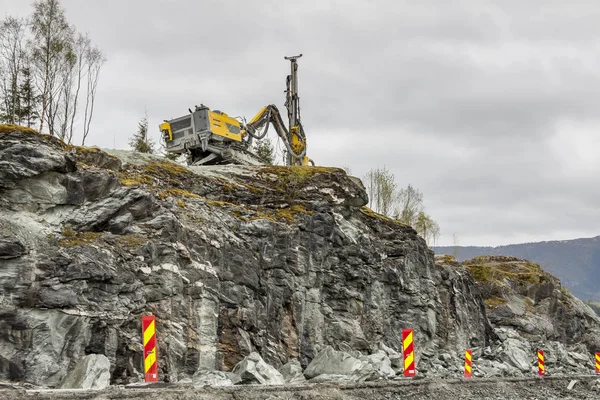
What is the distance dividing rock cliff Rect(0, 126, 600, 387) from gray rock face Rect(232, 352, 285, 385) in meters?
0.58

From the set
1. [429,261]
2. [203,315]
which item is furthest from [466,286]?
[203,315]

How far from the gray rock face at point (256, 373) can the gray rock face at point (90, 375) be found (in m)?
3.66

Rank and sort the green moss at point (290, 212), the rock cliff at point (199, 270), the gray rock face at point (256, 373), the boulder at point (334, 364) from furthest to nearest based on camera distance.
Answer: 1. the green moss at point (290, 212)
2. the boulder at point (334, 364)
3. the rock cliff at point (199, 270)
4. the gray rock face at point (256, 373)

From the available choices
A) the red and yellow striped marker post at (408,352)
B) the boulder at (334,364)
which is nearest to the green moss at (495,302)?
the boulder at (334,364)

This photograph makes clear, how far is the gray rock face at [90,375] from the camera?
1474 cm

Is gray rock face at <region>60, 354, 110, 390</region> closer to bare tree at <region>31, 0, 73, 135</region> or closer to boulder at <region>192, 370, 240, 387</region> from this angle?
boulder at <region>192, 370, 240, 387</region>

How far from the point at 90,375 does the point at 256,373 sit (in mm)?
4363

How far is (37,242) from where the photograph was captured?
18297 millimetres

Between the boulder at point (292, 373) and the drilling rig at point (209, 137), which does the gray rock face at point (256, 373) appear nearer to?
the boulder at point (292, 373)

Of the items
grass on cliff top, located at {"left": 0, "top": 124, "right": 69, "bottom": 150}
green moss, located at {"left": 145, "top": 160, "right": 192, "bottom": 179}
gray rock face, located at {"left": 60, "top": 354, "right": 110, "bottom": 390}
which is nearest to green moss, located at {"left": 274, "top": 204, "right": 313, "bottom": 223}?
green moss, located at {"left": 145, "top": 160, "right": 192, "bottom": 179}

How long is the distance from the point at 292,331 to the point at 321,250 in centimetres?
444

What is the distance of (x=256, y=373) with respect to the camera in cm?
1705

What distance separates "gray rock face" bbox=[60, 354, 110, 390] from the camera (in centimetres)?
1474

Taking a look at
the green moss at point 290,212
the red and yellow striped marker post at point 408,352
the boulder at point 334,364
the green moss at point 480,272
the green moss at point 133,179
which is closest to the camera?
the red and yellow striped marker post at point 408,352
